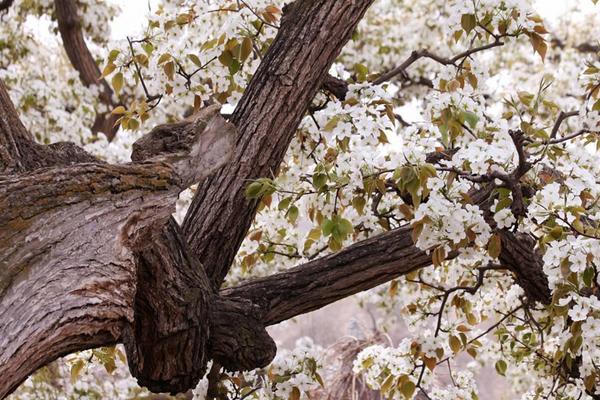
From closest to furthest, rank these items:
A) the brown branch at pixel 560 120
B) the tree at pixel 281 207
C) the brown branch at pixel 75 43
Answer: the tree at pixel 281 207
the brown branch at pixel 560 120
the brown branch at pixel 75 43

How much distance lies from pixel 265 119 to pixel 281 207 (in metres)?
0.47

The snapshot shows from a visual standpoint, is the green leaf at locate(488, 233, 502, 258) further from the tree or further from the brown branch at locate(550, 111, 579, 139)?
the brown branch at locate(550, 111, 579, 139)

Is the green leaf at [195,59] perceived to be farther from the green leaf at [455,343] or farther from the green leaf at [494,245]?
the green leaf at [455,343]

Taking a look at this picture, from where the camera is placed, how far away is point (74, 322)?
1658 mm

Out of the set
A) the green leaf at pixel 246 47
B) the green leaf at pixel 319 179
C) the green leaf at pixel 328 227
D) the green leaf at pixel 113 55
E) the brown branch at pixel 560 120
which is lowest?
the green leaf at pixel 328 227

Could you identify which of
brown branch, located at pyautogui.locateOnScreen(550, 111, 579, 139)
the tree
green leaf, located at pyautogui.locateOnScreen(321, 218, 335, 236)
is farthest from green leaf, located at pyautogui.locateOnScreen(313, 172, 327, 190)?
brown branch, located at pyautogui.locateOnScreen(550, 111, 579, 139)

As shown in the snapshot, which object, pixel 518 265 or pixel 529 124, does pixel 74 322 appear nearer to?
pixel 529 124

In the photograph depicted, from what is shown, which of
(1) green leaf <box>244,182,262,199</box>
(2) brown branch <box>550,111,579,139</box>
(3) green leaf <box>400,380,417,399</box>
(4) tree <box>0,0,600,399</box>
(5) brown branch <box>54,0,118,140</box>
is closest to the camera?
(4) tree <box>0,0,600,399</box>

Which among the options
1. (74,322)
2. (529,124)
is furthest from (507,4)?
(74,322)

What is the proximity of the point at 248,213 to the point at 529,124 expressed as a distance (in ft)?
3.00

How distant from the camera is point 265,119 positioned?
282 centimetres

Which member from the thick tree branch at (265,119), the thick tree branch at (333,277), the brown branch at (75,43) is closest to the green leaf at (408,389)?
the thick tree branch at (333,277)

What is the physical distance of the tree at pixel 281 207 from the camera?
1.75 meters

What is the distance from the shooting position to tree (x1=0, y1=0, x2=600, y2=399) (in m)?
1.75
